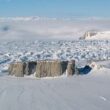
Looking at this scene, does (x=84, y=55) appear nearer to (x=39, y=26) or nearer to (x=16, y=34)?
A: (x=16, y=34)

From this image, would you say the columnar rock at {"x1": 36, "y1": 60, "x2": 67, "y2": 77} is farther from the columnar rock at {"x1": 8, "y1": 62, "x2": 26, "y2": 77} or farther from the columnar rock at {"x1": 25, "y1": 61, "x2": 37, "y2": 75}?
the columnar rock at {"x1": 8, "y1": 62, "x2": 26, "y2": 77}

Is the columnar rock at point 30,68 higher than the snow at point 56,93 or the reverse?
higher

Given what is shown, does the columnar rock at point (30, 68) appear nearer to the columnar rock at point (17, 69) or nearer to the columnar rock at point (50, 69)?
the columnar rock at point (17, 69)

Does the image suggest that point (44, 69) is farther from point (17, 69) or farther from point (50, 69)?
point (17, 69)

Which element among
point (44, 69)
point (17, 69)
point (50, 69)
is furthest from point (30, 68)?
point (50, 69)

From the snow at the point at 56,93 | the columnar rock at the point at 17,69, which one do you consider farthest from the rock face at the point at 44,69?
the snow at the point at 56,93

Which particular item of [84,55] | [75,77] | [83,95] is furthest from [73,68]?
[84,55]
